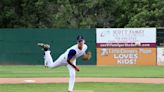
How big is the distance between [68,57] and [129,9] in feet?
109

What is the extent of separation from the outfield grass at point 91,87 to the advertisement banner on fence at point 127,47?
14.3 m

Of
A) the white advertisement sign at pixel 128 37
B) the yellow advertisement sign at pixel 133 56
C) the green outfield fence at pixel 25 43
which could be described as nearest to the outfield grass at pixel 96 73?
the yellow advertisement sign at pixel 133 56

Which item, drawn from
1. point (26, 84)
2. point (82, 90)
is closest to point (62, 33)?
point (26, 84)

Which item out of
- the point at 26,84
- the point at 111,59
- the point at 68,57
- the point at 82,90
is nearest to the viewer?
the point at 68,57

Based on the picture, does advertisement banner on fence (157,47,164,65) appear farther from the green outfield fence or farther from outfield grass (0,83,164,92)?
outfield grass (0,83,164,92)

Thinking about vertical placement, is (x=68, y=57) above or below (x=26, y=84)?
above

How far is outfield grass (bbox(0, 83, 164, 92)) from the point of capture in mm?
16297

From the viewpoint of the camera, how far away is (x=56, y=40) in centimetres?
3412

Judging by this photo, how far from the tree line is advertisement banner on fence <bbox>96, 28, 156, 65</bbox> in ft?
33.9

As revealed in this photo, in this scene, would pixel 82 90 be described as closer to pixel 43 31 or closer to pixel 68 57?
pixel 68 57

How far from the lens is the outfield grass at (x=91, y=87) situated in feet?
53.5

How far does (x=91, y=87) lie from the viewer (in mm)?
17516

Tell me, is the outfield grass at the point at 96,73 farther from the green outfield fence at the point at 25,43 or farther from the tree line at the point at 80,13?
the tree line at the point at 80,13

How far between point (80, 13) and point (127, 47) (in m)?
15.0
